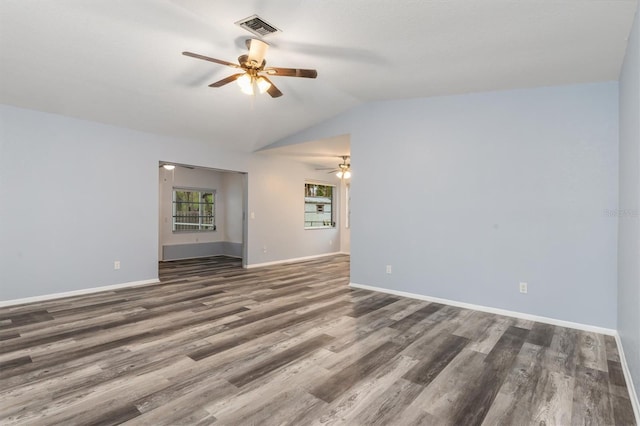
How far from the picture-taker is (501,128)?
12.9 feet

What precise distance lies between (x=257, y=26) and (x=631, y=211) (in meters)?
3.41

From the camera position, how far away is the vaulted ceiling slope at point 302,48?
8.36ft

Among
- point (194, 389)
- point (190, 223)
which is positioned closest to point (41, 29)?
point (194, 389)

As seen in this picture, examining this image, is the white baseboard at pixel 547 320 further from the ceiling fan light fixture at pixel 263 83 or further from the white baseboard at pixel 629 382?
the ceiling fan light fixture at pixel 263 83

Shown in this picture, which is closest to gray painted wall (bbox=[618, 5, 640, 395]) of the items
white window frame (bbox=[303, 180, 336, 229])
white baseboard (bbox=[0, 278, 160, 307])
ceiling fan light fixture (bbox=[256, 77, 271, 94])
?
ceiling fan light fixture (bbox=[256, 77, 271, 94])

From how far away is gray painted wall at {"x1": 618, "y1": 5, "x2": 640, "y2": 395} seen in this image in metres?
2.08

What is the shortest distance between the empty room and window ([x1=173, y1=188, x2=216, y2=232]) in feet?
8.39

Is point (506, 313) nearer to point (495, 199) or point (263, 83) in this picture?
point (495, 199)

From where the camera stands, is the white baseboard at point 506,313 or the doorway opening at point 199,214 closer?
the white baseboard at point 506,313

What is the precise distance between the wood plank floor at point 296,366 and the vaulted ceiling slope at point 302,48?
8.77 feet

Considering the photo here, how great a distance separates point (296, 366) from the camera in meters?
2.51

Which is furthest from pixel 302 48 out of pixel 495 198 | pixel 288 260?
pixel 288 260

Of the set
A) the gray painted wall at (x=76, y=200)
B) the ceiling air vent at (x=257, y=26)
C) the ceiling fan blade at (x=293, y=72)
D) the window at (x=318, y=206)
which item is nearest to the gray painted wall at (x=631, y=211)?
the ceiling fan blade at (x=293, y=72)

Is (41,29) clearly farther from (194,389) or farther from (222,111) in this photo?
(194,389)
